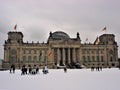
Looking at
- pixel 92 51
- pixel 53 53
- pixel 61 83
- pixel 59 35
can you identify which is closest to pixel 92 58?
pixel 92 51

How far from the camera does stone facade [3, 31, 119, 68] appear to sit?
94.4 meters

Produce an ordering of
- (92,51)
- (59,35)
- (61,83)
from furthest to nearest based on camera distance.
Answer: (59,35), (92,51), (61,83)

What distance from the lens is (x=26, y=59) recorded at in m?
96.4

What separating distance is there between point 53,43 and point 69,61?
34.5 feet

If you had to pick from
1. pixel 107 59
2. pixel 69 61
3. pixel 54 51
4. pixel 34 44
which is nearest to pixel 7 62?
pixel 34 44

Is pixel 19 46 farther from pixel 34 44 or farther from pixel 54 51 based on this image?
pixel 54 51

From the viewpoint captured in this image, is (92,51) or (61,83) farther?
(92,51)

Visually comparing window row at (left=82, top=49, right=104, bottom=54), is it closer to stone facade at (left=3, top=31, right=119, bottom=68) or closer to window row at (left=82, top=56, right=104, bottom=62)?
stone facade at (left=3, top=31, right=119, bottom=68)

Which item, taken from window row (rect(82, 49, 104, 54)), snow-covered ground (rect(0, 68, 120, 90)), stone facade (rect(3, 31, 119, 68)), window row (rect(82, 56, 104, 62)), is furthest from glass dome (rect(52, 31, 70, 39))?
snow-covered ground (rect(0, 68, 120, 90))

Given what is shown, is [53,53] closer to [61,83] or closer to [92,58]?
[92,58]

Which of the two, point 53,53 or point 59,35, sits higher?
point 59,35

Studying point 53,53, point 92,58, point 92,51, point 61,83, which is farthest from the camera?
point 92,51

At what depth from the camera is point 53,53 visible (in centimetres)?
9650

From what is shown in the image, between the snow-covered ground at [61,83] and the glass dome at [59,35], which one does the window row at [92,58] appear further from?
the snow-covered ground at [61,83]
